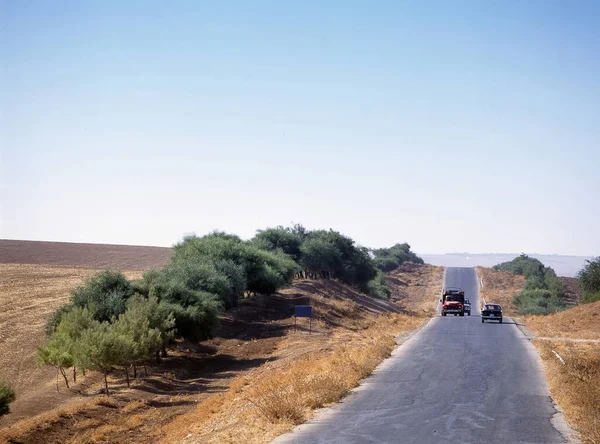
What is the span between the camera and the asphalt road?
15.1 m

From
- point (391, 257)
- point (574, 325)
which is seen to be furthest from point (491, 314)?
point (391, 257)

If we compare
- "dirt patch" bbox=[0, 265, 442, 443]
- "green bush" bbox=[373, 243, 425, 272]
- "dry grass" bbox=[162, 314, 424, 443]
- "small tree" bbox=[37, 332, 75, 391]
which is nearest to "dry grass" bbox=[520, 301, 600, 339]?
"dirt patch" bbox=[0, 265, 442, 443]

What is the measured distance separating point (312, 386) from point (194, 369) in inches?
781

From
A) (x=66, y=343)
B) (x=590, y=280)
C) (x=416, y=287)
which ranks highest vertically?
(x=590, y=280)

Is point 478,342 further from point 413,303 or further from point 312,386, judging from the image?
point 413,303

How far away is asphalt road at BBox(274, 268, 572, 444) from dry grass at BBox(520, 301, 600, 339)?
1433 cm

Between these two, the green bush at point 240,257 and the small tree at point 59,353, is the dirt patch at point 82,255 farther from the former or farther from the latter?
the small tree at point 59,353

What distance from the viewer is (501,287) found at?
128m

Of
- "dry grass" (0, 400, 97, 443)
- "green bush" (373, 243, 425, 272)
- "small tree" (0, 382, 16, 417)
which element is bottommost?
"dry grass" (0, 400, 97, 443)

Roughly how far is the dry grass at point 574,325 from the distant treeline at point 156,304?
877 inches

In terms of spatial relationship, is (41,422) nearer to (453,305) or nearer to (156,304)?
(156,304)

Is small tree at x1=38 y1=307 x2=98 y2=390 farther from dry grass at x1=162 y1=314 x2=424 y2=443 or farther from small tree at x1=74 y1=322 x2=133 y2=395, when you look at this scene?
dry grass at x1=162 y1=314 x2=424 y2=443

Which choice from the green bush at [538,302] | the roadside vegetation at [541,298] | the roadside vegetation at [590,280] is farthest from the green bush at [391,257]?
the roadside vegetation at [590,280]

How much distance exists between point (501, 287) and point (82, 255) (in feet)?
242
